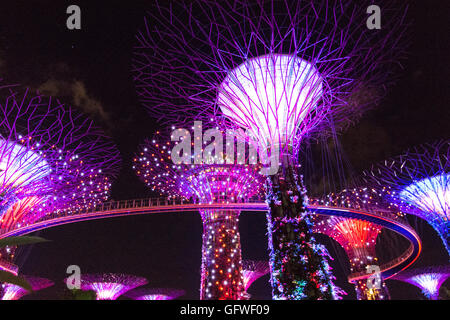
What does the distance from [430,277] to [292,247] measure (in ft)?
114

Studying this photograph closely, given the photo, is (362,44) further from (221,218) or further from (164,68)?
(221,218)

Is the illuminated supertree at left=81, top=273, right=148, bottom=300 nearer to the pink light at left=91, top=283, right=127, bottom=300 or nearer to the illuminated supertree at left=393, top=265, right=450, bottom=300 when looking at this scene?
the pink light at left=91, top=283, right=127, bottom=300

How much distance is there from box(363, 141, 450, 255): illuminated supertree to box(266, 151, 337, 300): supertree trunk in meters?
11.6

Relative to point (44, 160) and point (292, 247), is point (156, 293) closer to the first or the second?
point (44, 160)

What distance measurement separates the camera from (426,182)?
1950cm

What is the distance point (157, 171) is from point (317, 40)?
14.5m

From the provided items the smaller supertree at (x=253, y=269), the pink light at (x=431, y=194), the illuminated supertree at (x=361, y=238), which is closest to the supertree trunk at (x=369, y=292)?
the illuminated supertree at (x=361, y=238)

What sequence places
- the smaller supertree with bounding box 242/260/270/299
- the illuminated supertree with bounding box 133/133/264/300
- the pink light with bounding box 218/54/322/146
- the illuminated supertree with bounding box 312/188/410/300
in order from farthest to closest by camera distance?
the smaller supertree with bounding box 242/260/270/299, the illuminated supertree with bounding box 312/188/410/300, the illuminated supertree with bounding box 133/133/264/300, the pink light with bounding box 218/54/322/146

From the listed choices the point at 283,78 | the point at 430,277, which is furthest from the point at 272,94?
the point at 430,277

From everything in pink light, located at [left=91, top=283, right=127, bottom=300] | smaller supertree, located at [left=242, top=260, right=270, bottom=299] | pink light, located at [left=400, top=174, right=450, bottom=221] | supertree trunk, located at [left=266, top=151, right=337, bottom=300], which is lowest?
supertree trunk, located at [left=266, top=151, right=337, bottom=300]

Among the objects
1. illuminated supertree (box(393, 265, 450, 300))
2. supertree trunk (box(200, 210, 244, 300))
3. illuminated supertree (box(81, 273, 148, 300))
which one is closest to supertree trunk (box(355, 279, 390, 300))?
illuminated supertree (box(393, 265, 450, 300))

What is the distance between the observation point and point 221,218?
18.2m

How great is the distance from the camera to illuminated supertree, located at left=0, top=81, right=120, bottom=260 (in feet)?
44.4
